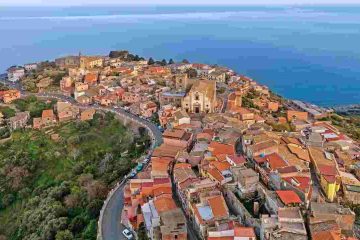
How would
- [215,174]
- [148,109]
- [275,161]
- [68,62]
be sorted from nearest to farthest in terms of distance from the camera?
[215,174]
[275,161]
[148,109]
[68,62]

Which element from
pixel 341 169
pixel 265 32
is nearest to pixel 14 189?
pixel 341 169

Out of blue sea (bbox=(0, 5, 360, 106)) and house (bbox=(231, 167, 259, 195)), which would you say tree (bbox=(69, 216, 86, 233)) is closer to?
house (bbox=(231, 167, 259, 195))

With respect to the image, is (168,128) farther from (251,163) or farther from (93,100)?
(93,100)

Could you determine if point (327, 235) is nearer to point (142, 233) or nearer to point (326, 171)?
point (326, 171)

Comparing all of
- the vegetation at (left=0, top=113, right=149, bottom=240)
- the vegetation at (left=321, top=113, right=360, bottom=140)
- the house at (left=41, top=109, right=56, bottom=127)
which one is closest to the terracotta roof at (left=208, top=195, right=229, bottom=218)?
the vegetation at (left=0, top=113, right=149, bottom=240)

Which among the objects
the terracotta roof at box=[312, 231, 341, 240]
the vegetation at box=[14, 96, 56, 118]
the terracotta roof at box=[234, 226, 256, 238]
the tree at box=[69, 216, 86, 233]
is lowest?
the vegetation at box=[14, 96, 56, 118]

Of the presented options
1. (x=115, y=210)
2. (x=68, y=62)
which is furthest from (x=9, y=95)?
(x=115, y=210)
